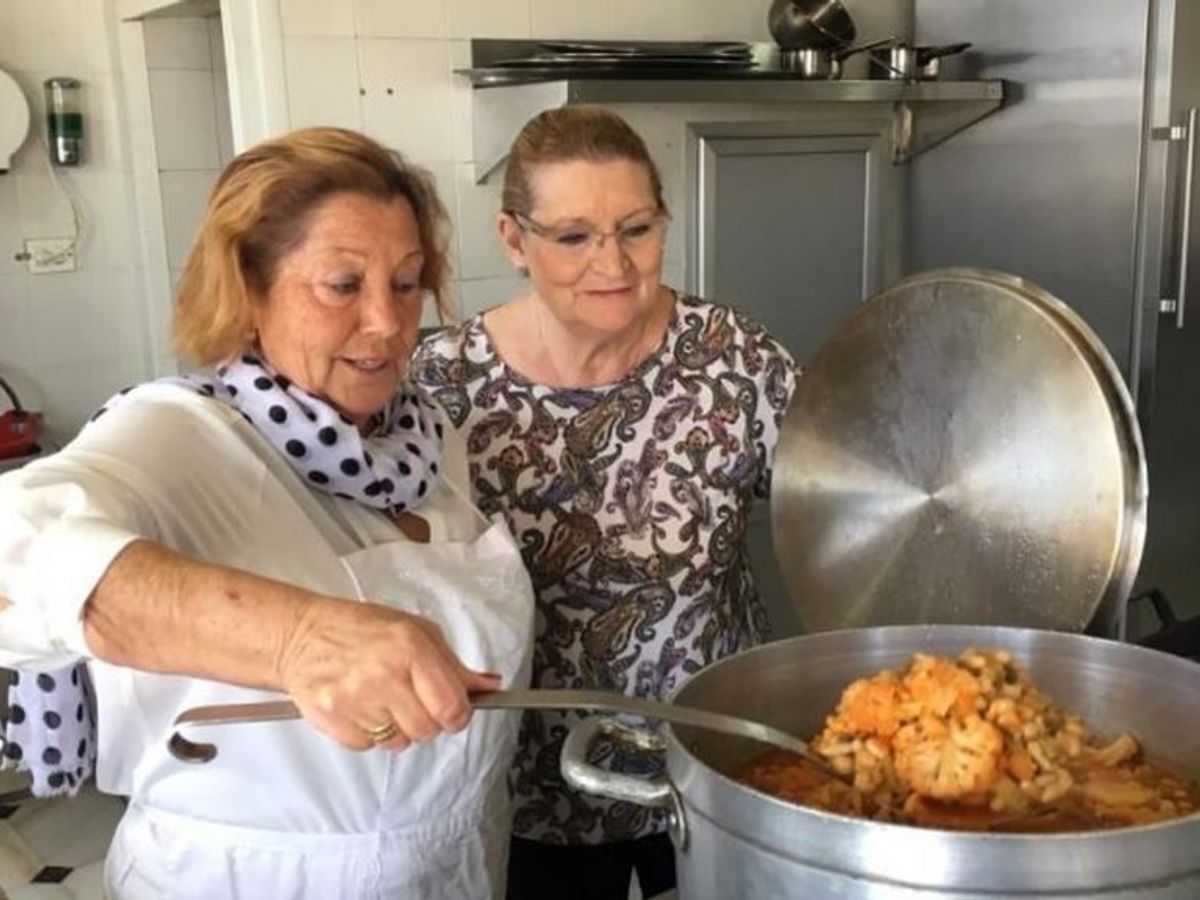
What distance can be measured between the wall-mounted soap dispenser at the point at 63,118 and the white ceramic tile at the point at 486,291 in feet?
3.59

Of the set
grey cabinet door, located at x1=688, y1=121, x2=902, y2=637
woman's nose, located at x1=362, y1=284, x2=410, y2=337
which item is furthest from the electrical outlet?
woman's nose, located at x1=362, y1=284, x2=410, y2=337

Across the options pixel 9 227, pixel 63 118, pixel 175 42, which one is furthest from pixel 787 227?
pixel 9 227

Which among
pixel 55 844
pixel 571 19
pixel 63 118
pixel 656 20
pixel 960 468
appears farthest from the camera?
pixel 63 118

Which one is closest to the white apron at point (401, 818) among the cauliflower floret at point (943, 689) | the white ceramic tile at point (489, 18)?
the cauliflower floret at point (943, 689)

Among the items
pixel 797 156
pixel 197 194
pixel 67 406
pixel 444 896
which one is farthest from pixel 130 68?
pixel 444 896

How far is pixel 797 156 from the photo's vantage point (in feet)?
8.35

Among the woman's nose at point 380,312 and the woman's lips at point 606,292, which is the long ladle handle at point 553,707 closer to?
the woman's nose at point 380,312

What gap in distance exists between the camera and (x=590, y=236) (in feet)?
4.15

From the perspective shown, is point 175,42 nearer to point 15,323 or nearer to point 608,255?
point 15,323

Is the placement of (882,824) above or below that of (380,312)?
below

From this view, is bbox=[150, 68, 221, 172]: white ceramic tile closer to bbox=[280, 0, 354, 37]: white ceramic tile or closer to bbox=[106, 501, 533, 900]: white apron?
bbox=[280, 0, 354, 37]: white ceramic tile

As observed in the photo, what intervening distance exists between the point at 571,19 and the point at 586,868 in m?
1.54

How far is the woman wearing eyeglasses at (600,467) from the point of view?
131 centimetres

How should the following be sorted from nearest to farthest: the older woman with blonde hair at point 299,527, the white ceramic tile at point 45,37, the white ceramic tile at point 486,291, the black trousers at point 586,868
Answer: the older woman with blonde hair at point 299,527 → the black trousers at point 586,868 → the white ceramic tile at point 486,291 → the white ceramic tile at point 45,37
